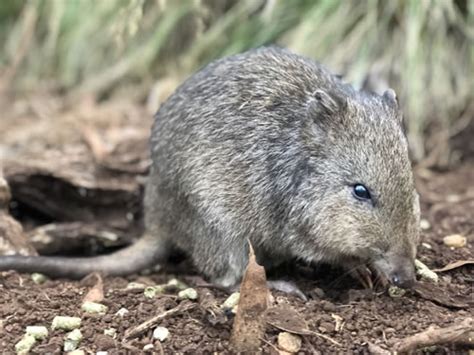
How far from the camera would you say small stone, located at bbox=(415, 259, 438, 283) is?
4.07m

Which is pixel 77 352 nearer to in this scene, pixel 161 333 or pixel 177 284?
pixel 161 333

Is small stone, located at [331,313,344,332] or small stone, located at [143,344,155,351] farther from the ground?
small stone, located at [331,313,344,332]

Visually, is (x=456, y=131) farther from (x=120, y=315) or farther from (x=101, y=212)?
(x=120, y=315)

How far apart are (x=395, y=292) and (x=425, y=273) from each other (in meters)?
0.27

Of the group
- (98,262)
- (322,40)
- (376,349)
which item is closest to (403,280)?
(376,349)

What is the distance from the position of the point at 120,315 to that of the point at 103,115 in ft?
12.2

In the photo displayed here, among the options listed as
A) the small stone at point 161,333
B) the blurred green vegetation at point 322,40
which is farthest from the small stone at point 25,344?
the blurred green vegetation at point 322,40

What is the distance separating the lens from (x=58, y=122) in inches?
276

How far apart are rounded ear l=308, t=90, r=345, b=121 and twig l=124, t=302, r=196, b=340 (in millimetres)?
1283

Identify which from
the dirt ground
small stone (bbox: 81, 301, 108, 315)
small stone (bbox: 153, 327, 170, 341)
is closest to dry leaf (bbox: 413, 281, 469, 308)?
the dirt ground

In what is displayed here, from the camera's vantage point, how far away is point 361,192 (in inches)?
154

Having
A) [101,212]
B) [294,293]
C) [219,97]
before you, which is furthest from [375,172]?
[101,212]

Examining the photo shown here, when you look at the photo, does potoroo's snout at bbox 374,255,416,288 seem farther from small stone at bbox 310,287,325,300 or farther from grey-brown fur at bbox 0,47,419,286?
small stone at bbox 310,287,325,300

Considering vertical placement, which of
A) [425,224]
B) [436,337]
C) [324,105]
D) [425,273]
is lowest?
[436,337]
